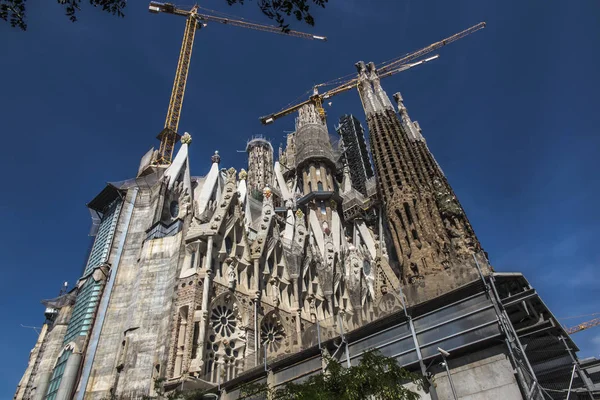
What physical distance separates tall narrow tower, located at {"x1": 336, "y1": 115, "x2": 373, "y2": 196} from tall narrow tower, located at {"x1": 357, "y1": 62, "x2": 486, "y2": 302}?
11.9 metres

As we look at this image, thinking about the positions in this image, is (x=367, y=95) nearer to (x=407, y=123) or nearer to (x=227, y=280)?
(x=407, y=123)

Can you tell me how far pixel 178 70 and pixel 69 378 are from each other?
34017 millimetres

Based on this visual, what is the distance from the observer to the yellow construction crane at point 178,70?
127 feet

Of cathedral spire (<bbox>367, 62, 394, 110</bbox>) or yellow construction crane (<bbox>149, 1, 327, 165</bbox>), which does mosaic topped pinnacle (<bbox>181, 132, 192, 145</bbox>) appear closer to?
yellow construction crane (<bbox>149, 1, 327, 165</bbox>)

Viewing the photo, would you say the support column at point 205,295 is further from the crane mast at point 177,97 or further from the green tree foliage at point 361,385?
the crane mast at point 177,97

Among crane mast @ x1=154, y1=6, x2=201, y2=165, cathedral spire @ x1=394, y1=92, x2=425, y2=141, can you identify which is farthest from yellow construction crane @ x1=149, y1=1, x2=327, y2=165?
cathedral spire @ x1=394, y1=92, x2=425, y2=141

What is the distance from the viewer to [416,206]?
30.0 metres

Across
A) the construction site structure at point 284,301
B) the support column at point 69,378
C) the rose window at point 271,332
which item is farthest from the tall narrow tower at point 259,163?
the support column at point 69,378

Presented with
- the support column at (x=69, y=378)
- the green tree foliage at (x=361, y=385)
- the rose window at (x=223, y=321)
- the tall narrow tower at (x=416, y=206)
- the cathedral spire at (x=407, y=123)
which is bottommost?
the green tree foliage at (x=361, y=385)

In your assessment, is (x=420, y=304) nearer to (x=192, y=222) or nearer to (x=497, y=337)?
(x=497, y=337)

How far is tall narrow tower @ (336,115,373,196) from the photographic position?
5125 cm

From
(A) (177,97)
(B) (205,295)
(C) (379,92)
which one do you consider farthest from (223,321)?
(C) (379,92)

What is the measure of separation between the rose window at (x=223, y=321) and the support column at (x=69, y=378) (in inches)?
248

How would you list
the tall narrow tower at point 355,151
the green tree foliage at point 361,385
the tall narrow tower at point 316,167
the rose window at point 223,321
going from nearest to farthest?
the green tree foliage at point 361,385 → the rose window at point 223,321 → the tall narrow tower at point 316,167 → the tall narrow tower at point 355,151
